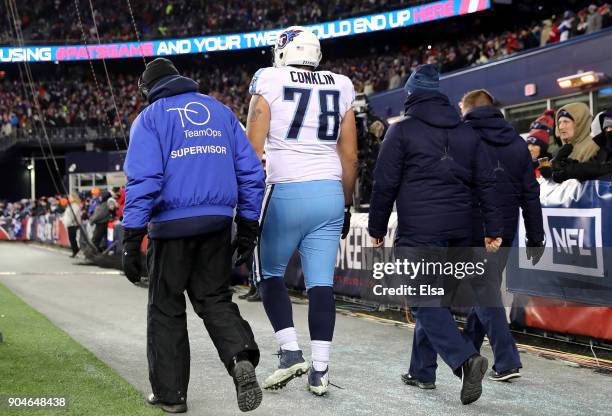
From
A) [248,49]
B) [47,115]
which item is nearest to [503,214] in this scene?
[248,49]

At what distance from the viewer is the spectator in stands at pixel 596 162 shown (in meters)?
5.52

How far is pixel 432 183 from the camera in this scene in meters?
3.79

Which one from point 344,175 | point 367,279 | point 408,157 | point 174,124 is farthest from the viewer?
point 367,279

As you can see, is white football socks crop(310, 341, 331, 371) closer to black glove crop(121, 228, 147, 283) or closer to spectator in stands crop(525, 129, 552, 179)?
black glove crop(121, 228, 147, 283)

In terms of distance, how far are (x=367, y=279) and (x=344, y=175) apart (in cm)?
384

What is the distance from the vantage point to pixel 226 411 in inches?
142

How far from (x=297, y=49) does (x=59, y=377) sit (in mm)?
2349

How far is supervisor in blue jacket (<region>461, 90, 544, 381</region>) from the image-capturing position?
13.9 ft

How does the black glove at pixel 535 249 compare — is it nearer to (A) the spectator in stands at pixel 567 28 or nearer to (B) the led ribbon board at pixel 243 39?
(A) the spectator in stands at pixel 567 28

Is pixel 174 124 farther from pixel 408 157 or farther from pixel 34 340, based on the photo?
pixel 34 340

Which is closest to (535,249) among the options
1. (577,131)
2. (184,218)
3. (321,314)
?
(321,314)

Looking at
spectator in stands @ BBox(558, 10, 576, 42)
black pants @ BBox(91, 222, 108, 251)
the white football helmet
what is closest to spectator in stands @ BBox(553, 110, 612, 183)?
the white football helmet

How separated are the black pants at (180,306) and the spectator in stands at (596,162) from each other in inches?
125

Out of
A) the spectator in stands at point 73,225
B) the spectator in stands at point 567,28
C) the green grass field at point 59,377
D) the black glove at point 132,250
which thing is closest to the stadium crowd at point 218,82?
the spectator in stands at point 567,28
